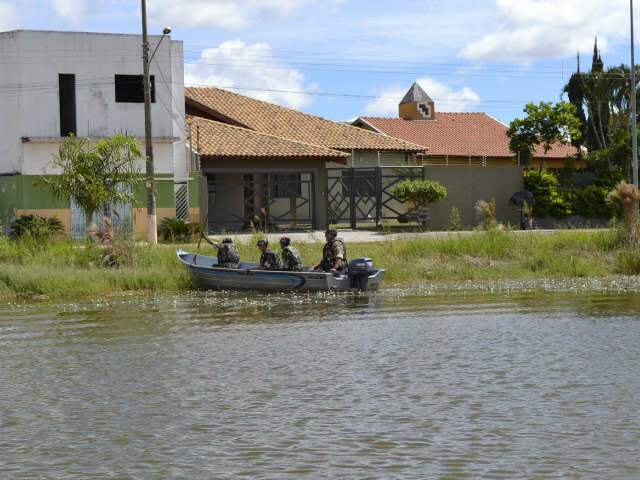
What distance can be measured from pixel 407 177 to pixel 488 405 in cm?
2853

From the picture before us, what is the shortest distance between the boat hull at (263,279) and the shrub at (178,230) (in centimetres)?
873

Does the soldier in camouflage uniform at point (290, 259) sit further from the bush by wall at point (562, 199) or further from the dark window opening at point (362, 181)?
the bush by wall at point (562, 199)

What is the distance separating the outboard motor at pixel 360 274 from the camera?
2298 cm

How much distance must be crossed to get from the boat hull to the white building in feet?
38.1

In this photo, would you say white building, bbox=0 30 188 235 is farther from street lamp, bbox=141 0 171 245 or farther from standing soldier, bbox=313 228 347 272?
standing soldier, bbox=313 228 347 272

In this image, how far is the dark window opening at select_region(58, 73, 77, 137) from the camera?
35.1 m

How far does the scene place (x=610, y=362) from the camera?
14.2 metres

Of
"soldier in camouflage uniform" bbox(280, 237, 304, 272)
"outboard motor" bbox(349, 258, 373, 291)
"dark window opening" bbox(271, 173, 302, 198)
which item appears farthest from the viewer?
"dark window opening" bbox(271, 173, 302, 198)

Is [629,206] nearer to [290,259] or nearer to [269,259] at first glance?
[290,259]

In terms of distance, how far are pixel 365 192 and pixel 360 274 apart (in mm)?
18238

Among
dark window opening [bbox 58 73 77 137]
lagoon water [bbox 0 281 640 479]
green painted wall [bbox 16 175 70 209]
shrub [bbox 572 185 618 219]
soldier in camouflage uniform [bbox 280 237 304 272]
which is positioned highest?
dark window opening [bbox 58 73 77 137]

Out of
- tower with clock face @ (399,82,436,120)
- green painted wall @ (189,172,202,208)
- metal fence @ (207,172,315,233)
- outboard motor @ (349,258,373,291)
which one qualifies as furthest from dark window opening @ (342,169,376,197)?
tower with clock face @ (399,82,436,120)

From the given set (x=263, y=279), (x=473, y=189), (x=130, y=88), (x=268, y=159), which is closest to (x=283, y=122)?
(x=268, y=159)

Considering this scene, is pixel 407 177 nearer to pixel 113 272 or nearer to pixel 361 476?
pixel 113 272
